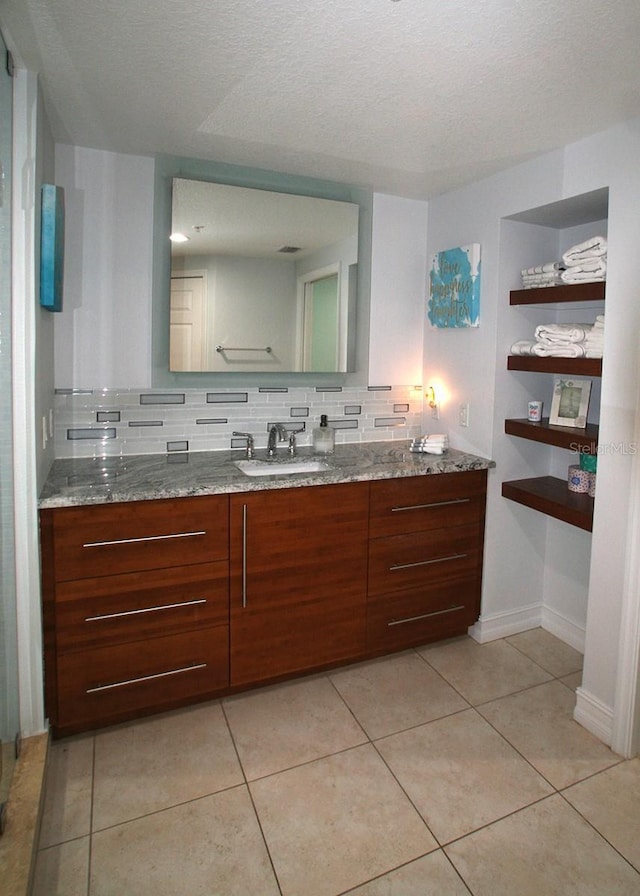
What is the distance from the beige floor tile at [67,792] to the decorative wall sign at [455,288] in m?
2.46

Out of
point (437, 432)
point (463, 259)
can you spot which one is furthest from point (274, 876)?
point (463, 259)

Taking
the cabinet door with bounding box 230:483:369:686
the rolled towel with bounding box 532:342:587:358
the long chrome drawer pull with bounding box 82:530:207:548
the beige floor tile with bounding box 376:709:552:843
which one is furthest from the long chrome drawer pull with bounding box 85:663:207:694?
the rolled towel with bounding box 532:342:587:358

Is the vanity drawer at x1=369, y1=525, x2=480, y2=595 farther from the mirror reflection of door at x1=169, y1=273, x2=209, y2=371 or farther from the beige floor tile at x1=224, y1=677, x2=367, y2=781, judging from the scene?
the mirror reflection of door at x1=169, y1=273, x2=209, y2=371

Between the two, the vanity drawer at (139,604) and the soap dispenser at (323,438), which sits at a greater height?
the soap dispenser at (323,438)

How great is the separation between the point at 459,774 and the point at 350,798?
407mm

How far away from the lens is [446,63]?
5.69 feet

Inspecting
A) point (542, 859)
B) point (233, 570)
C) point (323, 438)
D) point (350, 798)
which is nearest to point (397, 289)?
point (323, 438)

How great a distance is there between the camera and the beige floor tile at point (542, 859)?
1.62 m

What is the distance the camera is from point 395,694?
98.8 inches

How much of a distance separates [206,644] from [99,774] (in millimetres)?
557

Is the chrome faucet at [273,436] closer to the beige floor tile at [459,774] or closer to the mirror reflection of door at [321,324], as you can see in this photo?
the mirror reflection of door at [321,324]

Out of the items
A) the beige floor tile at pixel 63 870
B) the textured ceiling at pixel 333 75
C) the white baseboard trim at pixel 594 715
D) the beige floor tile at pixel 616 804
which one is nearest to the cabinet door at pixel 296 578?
the beige floor tile at pixel 63 870

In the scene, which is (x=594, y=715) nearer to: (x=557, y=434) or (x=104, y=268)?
(x=557, y=434)

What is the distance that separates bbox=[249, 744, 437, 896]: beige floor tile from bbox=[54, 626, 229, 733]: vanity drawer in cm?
50
